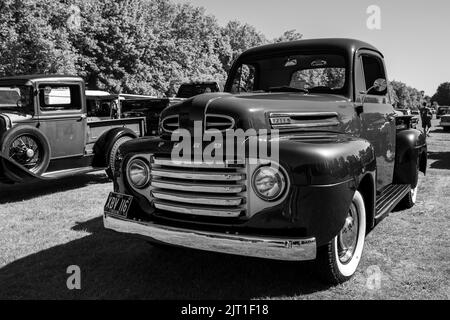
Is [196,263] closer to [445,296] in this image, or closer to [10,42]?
[445,296]

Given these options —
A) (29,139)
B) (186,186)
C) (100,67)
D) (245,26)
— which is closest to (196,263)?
(186,186)

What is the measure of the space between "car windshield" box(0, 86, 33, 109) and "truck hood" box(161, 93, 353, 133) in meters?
4.15

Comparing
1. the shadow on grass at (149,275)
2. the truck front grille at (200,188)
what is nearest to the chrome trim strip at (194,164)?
the truck front grille at (200,188)

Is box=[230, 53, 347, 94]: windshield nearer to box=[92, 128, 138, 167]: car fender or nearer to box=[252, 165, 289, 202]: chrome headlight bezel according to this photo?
box=[252, 165, 289, 202]: chrome headlight bezel

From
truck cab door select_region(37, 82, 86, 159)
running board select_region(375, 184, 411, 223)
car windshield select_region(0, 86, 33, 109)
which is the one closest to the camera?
running board select_region(375, 184, 411, 223)

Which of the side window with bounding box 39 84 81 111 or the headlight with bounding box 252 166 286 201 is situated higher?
the side window with bounding box 39 84 81 111

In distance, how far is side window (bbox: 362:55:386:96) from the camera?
440cm

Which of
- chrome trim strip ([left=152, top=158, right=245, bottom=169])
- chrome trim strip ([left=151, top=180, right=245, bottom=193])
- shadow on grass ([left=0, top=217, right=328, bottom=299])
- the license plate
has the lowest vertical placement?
shadow on grass ([left=0, top=217, right=328, bottom=299])

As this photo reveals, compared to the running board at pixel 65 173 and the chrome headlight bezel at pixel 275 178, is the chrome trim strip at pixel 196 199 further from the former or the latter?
the running board at pixel 65 173

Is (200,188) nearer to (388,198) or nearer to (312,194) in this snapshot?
(312,194)

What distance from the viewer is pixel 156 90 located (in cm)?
2825

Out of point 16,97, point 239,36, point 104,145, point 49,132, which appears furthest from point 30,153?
point 239,36

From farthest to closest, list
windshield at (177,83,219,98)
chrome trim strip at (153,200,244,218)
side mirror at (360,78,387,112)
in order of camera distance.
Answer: windshield at (177,83,219,98) < side mirror at (360,78,387,112) < chrome trim strip at (153,200,244,218)

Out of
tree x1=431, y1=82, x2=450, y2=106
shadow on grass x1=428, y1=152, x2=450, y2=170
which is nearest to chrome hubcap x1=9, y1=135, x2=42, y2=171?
shadow on grass x1=428, y1=152, x2=450, y2=170
